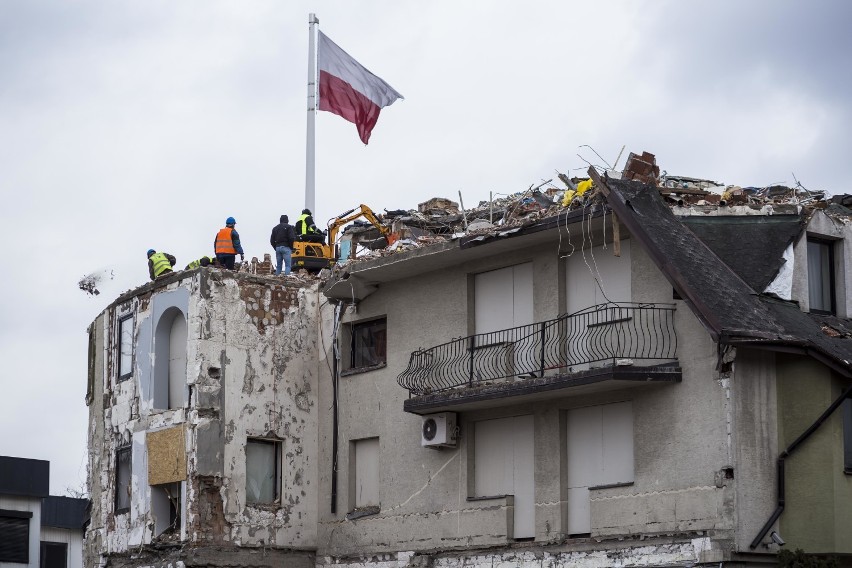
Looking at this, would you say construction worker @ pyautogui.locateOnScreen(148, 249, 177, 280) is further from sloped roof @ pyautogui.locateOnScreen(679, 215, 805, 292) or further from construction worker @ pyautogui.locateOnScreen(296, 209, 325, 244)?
sloped roof @ pyautogui.locateOnScreen(679, 215, 805, 292)

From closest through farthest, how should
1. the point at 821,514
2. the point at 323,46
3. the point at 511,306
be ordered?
1. the point at 821,514
2. the point at 511,306
3. the point at 323,46

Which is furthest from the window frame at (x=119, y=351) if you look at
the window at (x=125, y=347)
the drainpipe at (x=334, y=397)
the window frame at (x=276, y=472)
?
the drainpipe at (x=334, y=397)

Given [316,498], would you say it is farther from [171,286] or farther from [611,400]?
[611,400]

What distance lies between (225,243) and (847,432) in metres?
15.5

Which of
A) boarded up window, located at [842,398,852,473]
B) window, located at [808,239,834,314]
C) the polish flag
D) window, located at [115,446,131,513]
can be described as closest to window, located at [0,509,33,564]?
window, located at [115,446,131,513]

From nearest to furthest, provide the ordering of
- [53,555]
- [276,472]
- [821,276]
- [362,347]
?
1. [821,276]
2. [276,472]
3. [362,347]
4. [53,555]

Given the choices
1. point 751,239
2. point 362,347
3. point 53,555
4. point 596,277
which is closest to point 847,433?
point 751,239

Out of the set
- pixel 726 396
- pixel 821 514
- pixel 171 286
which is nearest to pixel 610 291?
pixel 726 396

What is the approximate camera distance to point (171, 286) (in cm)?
3388

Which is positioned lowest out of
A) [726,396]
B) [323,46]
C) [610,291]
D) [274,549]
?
[274,549]

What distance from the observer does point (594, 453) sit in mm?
27984

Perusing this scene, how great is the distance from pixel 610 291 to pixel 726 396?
3572 mm

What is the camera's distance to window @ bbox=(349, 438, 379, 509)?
3272cm

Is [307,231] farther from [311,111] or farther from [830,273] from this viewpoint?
[830,273]
